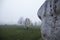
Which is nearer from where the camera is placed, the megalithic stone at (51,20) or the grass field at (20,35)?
the megalithic stone at (51,20)

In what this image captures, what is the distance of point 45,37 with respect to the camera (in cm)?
233

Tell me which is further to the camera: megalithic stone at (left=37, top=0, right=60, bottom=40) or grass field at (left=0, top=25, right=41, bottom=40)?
grass field at (left=0, top=25, right=41, bottom=40)

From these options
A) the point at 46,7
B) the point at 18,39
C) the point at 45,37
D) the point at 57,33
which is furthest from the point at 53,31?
the point at 18,39

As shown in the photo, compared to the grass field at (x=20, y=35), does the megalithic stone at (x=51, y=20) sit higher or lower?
higher

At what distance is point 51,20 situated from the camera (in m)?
2.18

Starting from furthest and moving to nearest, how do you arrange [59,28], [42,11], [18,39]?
[18,39]
[42,11]
[59,28]

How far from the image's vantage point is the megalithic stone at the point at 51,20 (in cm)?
212

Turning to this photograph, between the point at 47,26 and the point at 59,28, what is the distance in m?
0.22

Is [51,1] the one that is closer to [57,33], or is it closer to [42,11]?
[42,11]

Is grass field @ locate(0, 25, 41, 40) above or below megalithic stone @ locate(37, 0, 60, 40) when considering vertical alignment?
below

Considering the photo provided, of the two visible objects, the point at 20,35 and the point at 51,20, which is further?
the point at 20,35

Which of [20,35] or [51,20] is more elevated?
[51,20]

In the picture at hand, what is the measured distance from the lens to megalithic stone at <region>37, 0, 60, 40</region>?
2119mm

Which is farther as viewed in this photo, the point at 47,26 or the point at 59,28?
the point at 47,26
